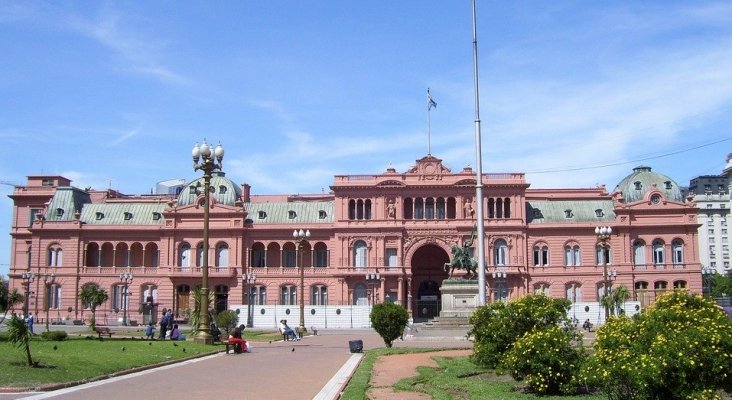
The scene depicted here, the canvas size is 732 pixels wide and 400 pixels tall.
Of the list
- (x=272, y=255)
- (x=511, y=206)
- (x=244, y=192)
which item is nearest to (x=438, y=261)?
(x=511, y=206)

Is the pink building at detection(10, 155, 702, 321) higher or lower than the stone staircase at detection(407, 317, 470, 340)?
higher

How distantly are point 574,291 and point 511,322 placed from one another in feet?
209

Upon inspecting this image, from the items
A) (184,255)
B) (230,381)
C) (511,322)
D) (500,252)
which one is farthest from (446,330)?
(184,255)

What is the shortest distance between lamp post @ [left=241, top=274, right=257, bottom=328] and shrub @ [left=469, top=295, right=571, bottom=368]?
50159 mm

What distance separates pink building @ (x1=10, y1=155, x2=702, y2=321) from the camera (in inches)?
3199

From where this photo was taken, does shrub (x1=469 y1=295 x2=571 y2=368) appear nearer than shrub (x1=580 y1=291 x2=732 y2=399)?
No

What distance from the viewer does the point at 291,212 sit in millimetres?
87375

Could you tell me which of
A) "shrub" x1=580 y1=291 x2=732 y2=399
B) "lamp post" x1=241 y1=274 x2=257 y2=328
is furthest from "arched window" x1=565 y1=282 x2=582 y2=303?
"shrub" x1=580 y1=291 x2=732 y2=399

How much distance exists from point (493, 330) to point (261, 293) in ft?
212

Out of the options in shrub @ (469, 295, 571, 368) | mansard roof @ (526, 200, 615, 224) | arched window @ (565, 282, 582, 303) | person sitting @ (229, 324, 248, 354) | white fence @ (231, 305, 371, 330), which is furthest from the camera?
mansard roof @ (526, 200, 615, 224)

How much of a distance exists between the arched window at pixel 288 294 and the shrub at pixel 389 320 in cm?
4954

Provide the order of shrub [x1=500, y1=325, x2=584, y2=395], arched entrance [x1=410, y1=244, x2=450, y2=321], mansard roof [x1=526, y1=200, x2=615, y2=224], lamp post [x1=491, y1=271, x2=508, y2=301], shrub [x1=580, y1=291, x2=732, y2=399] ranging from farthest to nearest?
arched entrance [x1=410, y1=244, x2=450, y2=321] < mansard roof [x1=526, y1=200, x2=615, y2=224] < lamp post [x1=491, y1=271, x2=508, y2=301] < shrub [x1=500, y1=325, x2=584, y2=395] < shrub [x1=580, y1=291, x2=732, y2=399]

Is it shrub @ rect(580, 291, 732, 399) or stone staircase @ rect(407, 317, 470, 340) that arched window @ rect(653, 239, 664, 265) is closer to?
stone staircase @ rect(407, 317, 470, 340)

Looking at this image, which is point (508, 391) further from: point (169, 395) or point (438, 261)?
point (438, 261)
